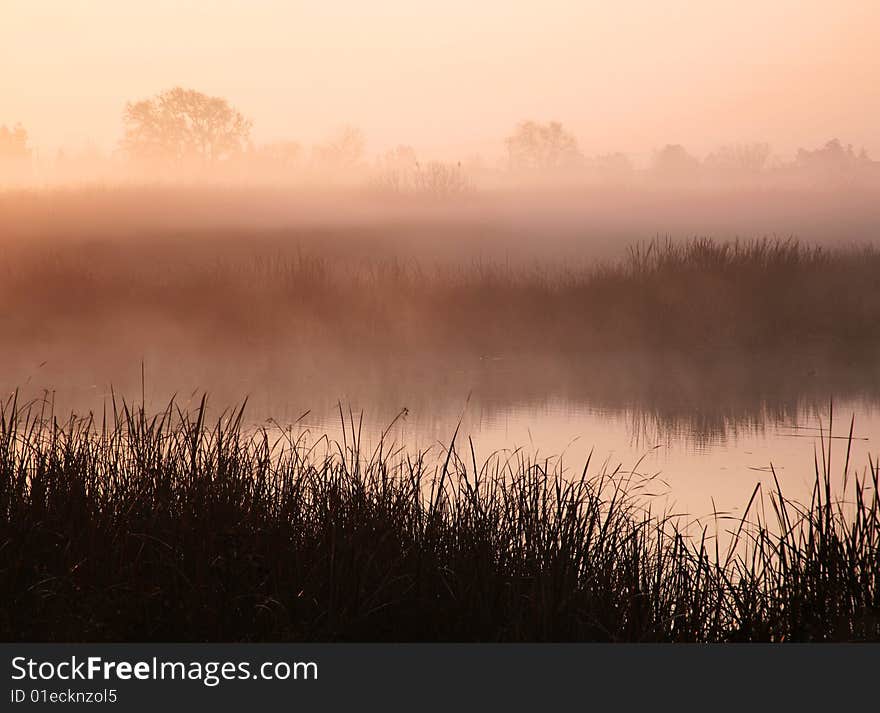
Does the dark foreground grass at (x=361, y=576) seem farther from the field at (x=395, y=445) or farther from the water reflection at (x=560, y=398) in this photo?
the water reflection at (x=560, y=398)

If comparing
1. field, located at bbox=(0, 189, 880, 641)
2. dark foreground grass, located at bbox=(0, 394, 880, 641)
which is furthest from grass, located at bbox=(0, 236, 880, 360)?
dark foreground grass, located at bbox=(0, 394, 880, 641)

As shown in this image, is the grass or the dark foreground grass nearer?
the dark foreground grass

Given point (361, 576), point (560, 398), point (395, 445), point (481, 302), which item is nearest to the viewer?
point (361, 576)

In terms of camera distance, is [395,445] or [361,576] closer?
[361,576]

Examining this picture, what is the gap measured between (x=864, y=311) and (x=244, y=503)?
48.5ft

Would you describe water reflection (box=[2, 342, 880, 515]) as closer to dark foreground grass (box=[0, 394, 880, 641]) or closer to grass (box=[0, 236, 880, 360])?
grass (box=[0, 236, 880, 360])

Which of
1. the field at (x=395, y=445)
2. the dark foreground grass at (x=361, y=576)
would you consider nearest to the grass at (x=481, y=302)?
the field at (x=395, y=445)

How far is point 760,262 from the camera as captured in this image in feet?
55.4

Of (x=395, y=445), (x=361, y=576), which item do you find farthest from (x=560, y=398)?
(x=361, y=576)

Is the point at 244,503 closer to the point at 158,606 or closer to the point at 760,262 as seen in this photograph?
the point at 158,606

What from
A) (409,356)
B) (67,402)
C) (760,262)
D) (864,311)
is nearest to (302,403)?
(67,402)

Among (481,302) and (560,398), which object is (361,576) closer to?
(560,398)

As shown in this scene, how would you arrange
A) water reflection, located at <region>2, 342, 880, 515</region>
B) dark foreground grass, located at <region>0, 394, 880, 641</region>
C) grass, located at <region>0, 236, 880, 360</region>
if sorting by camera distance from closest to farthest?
dark foreground grass, located at <region>0, 394, 880, 641</region> → water reflection, located at <region>2, 342, 880, 515</region> → grass, located at <region>0, 236, 880, 360</region>
